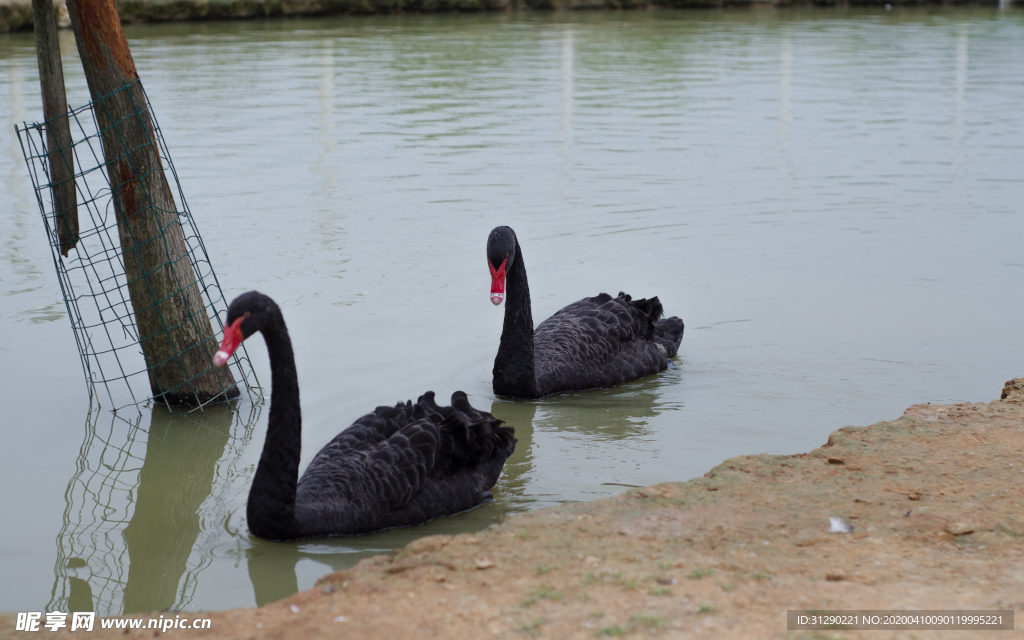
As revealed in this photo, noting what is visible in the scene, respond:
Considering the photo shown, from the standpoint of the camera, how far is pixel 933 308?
7590 millimetres

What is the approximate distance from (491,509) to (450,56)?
62.1ft

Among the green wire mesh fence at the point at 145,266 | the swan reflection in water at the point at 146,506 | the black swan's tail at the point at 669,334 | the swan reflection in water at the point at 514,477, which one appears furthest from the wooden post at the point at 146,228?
the black swan's tail at the point at 669,334

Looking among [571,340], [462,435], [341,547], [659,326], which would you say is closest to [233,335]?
[341,547]

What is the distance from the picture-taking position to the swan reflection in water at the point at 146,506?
159 inches

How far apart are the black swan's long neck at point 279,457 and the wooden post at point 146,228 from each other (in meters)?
1.76

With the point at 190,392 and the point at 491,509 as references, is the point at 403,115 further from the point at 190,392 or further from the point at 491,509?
the point at 491,509

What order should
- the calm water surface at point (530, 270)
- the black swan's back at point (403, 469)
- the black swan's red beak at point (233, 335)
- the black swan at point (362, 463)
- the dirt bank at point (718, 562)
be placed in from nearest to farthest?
the dirt bank at point (718, 562) → the black swan's red beak at point (233, 335) → the black swan at point (362, 463) → the black swan's back at point (403, 469) → the calm water surface at point (530, 270)

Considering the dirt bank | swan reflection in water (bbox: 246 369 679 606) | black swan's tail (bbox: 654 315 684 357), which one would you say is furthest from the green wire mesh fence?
black swan's tail (bbox: 654 315 684 357)

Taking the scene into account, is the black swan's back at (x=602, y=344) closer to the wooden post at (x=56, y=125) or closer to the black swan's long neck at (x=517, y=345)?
the black swan's long neck at (x=517, y=345)

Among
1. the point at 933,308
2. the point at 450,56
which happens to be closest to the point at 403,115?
the point at 450,56

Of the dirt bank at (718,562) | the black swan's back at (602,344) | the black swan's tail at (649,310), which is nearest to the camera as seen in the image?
the dirt bank at (718,562)

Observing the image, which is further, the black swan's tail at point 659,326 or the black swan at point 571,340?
the black swan's tail at point 659,326

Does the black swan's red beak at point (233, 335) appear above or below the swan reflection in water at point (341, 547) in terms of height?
above

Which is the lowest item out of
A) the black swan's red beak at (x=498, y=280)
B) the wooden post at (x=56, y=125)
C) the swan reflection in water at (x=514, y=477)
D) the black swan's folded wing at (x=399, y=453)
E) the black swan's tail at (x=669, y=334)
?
the swan reflection in water at (x=514, y=477)
